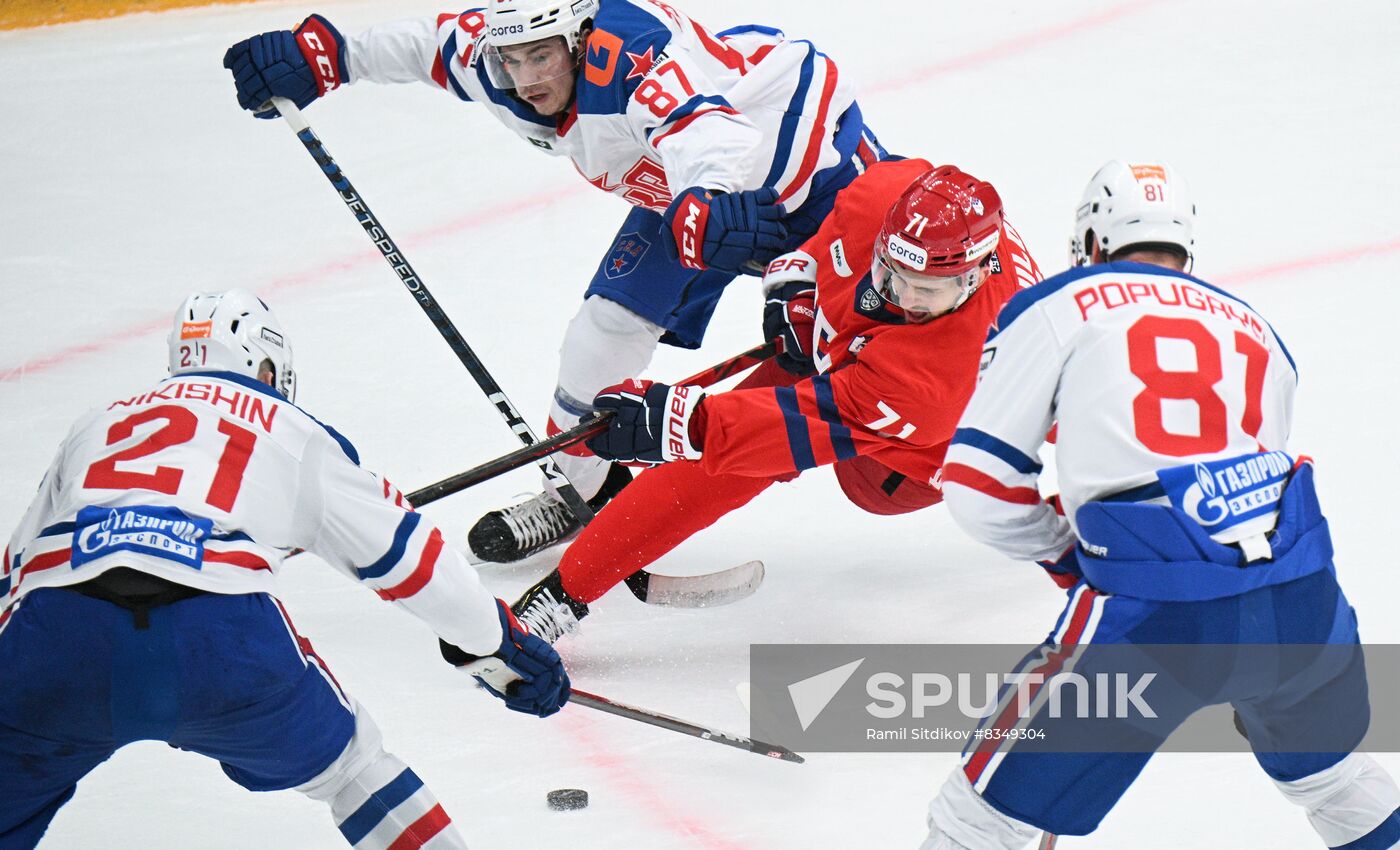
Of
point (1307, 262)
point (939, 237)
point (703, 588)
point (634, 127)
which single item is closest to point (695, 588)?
point (703, 588)

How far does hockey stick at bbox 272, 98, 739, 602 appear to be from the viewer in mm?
3559

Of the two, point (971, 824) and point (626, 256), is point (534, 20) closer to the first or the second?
point (626, 256)

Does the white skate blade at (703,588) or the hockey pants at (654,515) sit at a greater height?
the hockey pants at (654,515)

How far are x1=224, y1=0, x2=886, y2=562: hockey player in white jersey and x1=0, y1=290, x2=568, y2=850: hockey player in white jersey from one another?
107cm

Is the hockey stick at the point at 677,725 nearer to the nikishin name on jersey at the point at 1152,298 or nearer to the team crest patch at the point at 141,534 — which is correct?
the team crest patch at the point at 141,534

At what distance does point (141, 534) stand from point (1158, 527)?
1233mm

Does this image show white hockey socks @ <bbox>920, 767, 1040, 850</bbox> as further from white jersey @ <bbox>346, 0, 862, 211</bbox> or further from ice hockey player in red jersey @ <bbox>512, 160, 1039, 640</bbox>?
white jersey @ <bbox>346, 0, 862, 211</bbox>

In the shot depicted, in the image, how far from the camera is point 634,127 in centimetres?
338

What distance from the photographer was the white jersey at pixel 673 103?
3.29m

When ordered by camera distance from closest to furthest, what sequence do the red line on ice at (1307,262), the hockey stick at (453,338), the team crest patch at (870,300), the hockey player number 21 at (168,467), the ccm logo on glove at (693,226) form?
the hockey player number 21 at (168,467) < the team crest patch at (870,300) < the ccm logo on glove at (693,226) < the hockey stick at (453,338) < the red line on ice at (1307,262)

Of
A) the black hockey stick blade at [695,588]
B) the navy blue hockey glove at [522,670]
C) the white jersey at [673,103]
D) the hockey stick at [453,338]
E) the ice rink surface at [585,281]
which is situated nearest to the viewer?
the navy blue hockey glove at [522,670]

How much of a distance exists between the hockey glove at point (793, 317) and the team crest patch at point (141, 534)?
1.40m

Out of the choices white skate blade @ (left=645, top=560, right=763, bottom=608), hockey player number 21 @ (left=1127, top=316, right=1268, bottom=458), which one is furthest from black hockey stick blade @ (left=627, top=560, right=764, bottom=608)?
hockey player number 21 @ (left=1127, top=316, right=1268, bottom=458)

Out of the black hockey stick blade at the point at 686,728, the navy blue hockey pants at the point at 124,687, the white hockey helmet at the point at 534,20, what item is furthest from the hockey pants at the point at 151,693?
the white hockey helmet at the point at 534,20
